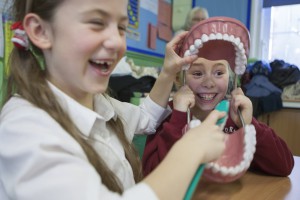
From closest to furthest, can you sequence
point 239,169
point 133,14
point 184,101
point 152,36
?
point 239,169, point 184,101, point 133,14, point 152,36

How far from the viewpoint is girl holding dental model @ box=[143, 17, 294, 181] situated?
714 mm

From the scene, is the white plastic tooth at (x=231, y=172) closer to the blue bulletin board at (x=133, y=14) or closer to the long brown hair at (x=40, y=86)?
the long brown hair at (x=40, y=86)

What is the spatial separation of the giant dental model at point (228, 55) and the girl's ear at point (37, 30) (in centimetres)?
35

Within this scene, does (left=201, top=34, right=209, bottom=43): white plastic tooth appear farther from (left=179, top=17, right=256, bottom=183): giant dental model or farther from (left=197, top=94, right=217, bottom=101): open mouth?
(left=197, top=94, right=217, bottom=101): open mouth

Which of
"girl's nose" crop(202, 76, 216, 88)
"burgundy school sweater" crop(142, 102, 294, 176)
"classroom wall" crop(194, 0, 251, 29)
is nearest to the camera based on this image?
"burgundy school sweater" crop(142, 102, 294, 176)

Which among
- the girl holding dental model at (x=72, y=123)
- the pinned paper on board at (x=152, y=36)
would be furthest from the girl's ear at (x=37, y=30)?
the pinned paper on board at (x=152, y=36)

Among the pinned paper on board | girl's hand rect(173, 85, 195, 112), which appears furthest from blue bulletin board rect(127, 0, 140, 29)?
girl's hand rect(173, 85, 195, 112)

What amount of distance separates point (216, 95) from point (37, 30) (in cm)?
58

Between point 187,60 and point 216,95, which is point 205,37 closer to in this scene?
point 187,60

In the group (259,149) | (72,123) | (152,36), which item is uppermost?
(152,36)

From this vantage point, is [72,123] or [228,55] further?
[228,55]

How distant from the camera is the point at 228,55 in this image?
0.90 meters

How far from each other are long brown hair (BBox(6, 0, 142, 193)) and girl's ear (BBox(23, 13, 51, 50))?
13 millimetres

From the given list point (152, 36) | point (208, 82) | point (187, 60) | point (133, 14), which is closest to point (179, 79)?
point (208, 82)
